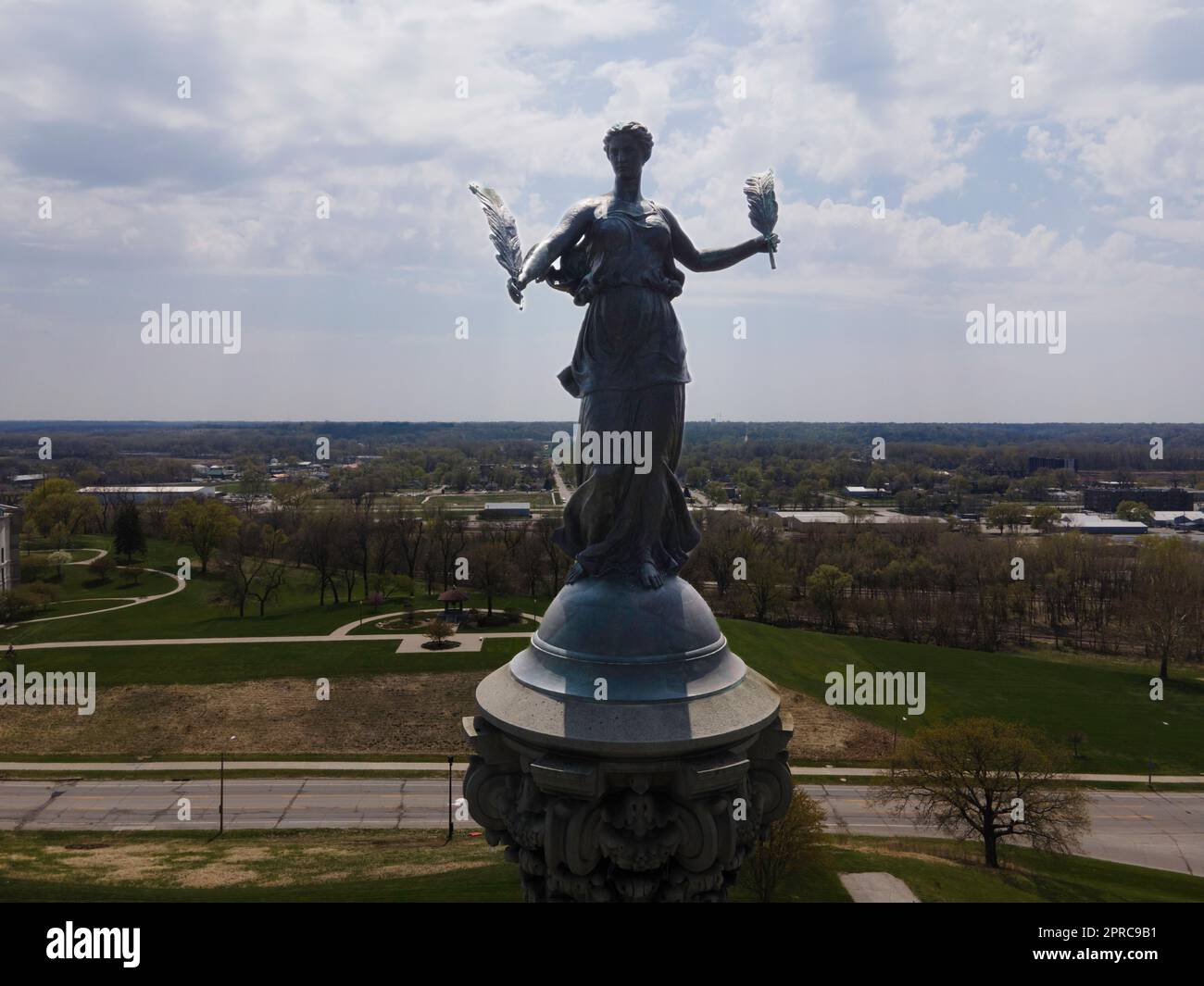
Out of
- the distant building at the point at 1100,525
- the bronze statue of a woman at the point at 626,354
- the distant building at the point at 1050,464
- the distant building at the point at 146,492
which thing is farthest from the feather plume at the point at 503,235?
the distant building at the point at 1050,464

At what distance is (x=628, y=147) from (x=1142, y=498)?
147423 millimetres

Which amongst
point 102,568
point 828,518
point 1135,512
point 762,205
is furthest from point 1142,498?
point 102,568

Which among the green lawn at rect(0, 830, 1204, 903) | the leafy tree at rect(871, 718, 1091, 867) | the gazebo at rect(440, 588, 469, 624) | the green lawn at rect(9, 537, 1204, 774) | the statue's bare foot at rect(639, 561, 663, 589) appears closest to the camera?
the statue's bare foot at rect(639, 561, 663, 589)

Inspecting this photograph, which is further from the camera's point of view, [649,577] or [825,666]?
[825,666]

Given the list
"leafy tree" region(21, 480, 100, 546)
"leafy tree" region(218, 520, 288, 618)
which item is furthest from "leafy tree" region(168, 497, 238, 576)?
"leafy tree" region(21, 480, 100, 546)

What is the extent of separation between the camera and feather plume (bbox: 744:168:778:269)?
10.8m

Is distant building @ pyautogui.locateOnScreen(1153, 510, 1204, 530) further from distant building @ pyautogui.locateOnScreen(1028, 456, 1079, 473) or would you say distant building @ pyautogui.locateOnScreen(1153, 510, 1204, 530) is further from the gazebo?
the gazebo

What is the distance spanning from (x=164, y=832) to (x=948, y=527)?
9183 centimetres

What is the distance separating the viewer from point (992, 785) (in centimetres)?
3177

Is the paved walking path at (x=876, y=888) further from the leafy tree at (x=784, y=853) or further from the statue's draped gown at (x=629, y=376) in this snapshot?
the statue's draped gown at (x=629, y=376)

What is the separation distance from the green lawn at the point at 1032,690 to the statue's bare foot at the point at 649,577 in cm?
3977

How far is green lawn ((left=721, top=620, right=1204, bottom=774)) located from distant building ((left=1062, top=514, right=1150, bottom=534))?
144 ft

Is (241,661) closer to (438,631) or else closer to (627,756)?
(438,631)

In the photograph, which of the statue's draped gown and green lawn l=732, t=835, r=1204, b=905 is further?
green lawn l=732, t=835, r=1204, b=905
